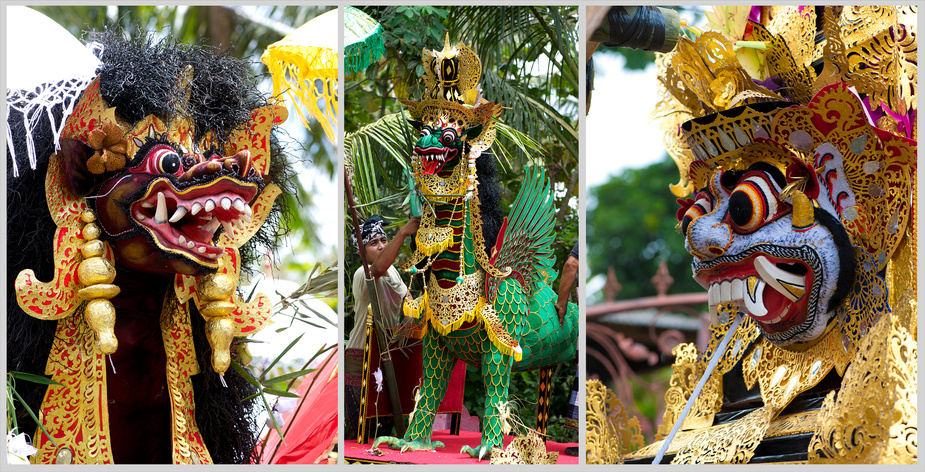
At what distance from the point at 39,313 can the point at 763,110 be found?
224 cm

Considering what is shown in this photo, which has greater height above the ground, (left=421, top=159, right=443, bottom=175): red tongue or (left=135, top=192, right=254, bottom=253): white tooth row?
(left=421, top=159, right=443, bottom=175): red tongue

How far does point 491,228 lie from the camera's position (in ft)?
10.8

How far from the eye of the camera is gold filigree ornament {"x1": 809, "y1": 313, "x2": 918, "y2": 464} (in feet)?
7.55

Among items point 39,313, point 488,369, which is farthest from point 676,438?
point 39,313

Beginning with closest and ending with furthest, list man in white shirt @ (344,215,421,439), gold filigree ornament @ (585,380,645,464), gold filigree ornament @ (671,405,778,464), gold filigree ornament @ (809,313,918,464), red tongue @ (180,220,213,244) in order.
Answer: gold filigree ornament @ (809,313,918,464) < red tongue @ (180,220,213,244) < gold filigree ornament @ (671,405,778,464) < gold filigree ornament @ (585,380,645,464) < man in white shirt @ (344,215,421,439)

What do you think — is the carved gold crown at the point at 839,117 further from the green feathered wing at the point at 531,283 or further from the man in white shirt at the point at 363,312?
the man in white shirt at the point at 363,312

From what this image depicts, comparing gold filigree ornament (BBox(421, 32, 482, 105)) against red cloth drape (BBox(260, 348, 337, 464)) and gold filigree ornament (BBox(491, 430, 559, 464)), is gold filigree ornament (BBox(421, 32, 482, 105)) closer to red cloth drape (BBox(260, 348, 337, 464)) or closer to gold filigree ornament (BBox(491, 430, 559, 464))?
red cloth drape (BBox(260, 348, 337, 464))

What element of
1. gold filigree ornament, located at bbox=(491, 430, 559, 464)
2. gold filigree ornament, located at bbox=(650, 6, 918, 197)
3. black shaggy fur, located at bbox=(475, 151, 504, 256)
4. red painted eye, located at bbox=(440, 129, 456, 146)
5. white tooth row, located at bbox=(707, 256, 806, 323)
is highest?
gold filigree ornament, located at bbox=(650, 6, 918, 197)

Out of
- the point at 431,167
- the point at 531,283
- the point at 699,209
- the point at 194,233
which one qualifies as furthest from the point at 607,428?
the point at 194,233

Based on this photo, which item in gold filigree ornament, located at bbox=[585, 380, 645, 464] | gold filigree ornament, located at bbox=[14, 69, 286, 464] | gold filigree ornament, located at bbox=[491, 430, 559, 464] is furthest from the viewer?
gold filigree ornament, located at bbox=[585, 380, 645, 464]

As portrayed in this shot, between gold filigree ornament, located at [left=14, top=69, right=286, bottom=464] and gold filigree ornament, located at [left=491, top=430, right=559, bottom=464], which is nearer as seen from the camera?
gold filigree ornament, located at [left=14, top=69, right=286, bottom=464]

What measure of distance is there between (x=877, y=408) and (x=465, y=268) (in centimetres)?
139

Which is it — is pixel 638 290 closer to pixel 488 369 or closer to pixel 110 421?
pixel 488 369

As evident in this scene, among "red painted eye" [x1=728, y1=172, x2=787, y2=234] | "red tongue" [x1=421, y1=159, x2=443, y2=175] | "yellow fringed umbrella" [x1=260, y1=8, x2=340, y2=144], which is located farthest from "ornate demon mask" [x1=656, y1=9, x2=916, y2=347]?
"yellow fringed umbrella" [x1=260, y1=8, x2=340, y2=144]
